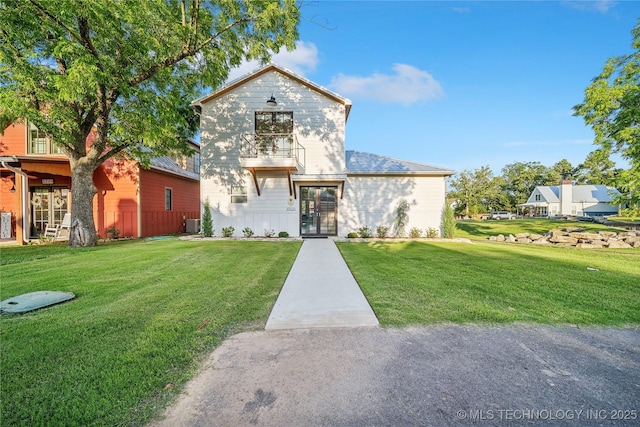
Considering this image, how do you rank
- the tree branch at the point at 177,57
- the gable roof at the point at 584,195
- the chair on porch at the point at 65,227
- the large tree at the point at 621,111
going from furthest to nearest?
the gable roof at the point at 584,195, the chair on porch at the point at 65,227, the large tree at the point at 621,111, the tree branch at the point at 177,57

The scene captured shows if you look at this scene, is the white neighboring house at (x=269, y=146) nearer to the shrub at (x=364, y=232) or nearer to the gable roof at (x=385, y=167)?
the gable roof at (x=385, y=167)

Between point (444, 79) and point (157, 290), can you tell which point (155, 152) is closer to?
point (157, 290)

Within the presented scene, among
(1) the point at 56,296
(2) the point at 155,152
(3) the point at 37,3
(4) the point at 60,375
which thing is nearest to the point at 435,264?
(4) the point at 60,375

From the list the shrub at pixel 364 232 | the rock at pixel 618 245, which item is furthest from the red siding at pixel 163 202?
the rock at pixel 618 245

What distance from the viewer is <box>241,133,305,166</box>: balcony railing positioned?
1234cm

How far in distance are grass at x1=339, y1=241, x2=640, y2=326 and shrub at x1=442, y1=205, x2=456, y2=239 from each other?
449 cm

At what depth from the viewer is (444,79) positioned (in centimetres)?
1622

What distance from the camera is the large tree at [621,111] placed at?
11094 mm

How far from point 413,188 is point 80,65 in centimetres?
1283

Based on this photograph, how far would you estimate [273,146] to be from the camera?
1248 centimetres

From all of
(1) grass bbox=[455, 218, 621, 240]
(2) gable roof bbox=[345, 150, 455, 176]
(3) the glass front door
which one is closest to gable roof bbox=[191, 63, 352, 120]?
(2) gable roof bbox=[345, 150, 455, 176]

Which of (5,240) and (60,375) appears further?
(5,240)

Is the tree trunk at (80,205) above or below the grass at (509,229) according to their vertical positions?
above

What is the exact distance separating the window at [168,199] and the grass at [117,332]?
867cm
